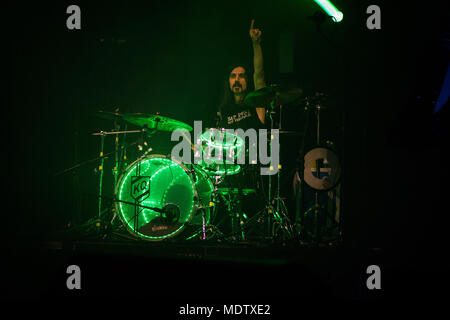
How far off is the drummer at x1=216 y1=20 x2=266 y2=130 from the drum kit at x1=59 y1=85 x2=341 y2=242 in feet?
1.81

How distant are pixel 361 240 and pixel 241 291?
41.1 inches

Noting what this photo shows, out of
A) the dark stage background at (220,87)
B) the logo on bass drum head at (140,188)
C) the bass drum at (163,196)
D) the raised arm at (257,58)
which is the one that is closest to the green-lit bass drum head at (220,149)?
the bass drum at (163,196)

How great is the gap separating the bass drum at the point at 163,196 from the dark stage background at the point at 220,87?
1.72 ft

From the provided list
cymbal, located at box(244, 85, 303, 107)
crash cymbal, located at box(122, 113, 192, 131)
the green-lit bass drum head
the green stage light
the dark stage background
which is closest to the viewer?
the dark stage background

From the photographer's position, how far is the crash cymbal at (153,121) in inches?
144

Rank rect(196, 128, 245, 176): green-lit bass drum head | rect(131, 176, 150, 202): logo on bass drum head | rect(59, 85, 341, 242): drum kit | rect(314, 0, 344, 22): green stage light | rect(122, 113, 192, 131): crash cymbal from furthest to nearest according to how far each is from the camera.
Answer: rect(196, 128, 245, 176): green-lit bass drum head
rect(131, 176, 150, 202): logo on bass drum head
rect(59, 85, 341, 242): drum kit
rect(122, 113, 192, 131): crash cymbal
rect(314, 0, 344, 22): green stage light

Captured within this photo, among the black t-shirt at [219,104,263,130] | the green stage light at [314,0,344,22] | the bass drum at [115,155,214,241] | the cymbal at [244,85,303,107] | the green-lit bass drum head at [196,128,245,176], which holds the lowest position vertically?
the bass drum at [115,155,214,241]

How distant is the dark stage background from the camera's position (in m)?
2.58

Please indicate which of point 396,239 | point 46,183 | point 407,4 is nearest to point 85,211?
point 46,183

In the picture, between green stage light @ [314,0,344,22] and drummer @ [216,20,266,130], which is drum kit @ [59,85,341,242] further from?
green stage light @ [314,0,344,22]

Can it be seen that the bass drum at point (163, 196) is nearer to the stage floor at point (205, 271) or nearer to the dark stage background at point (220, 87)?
the dark stage background at point (220, 87)

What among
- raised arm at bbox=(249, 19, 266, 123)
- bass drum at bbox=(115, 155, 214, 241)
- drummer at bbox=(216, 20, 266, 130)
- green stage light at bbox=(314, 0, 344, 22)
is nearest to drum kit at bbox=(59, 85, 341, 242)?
bass drum at bbox=(115, 155, 214, 241)

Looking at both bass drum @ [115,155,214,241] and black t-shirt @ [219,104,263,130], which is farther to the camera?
black t-shirt @ [219,104,263,130]

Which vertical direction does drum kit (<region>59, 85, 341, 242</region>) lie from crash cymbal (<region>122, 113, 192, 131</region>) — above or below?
below
